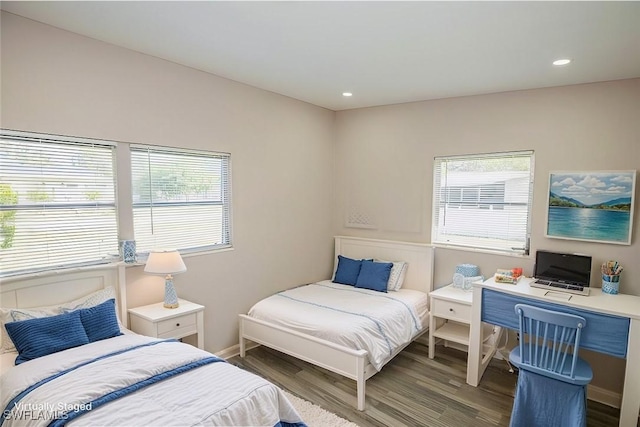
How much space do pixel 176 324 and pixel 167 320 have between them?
0.32 ft

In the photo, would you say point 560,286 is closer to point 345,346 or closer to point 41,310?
point 345,346

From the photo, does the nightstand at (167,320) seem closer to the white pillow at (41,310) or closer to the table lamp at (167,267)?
the table lamp at (167,267)

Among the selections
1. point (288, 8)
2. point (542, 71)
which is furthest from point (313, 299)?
point (542, 71)

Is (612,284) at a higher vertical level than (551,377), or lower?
higher

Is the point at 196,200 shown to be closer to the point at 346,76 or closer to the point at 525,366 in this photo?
the point at 346,76

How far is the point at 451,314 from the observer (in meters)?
3.38

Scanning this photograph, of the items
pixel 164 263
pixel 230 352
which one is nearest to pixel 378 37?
pixel 164 263

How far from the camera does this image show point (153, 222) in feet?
9.81

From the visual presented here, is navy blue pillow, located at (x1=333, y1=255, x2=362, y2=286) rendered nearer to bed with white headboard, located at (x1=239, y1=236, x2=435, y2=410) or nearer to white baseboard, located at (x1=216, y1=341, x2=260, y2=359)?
bed with white headboard, located at (x1=239, y1=236, x2=435, y2=410)

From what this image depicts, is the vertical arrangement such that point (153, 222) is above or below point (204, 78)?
below

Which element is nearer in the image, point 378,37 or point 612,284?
point 378,37

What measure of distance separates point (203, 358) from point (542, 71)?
3334 mm

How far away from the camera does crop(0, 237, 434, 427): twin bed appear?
5.37 feet

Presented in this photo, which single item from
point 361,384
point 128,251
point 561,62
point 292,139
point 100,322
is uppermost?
point 561,62
